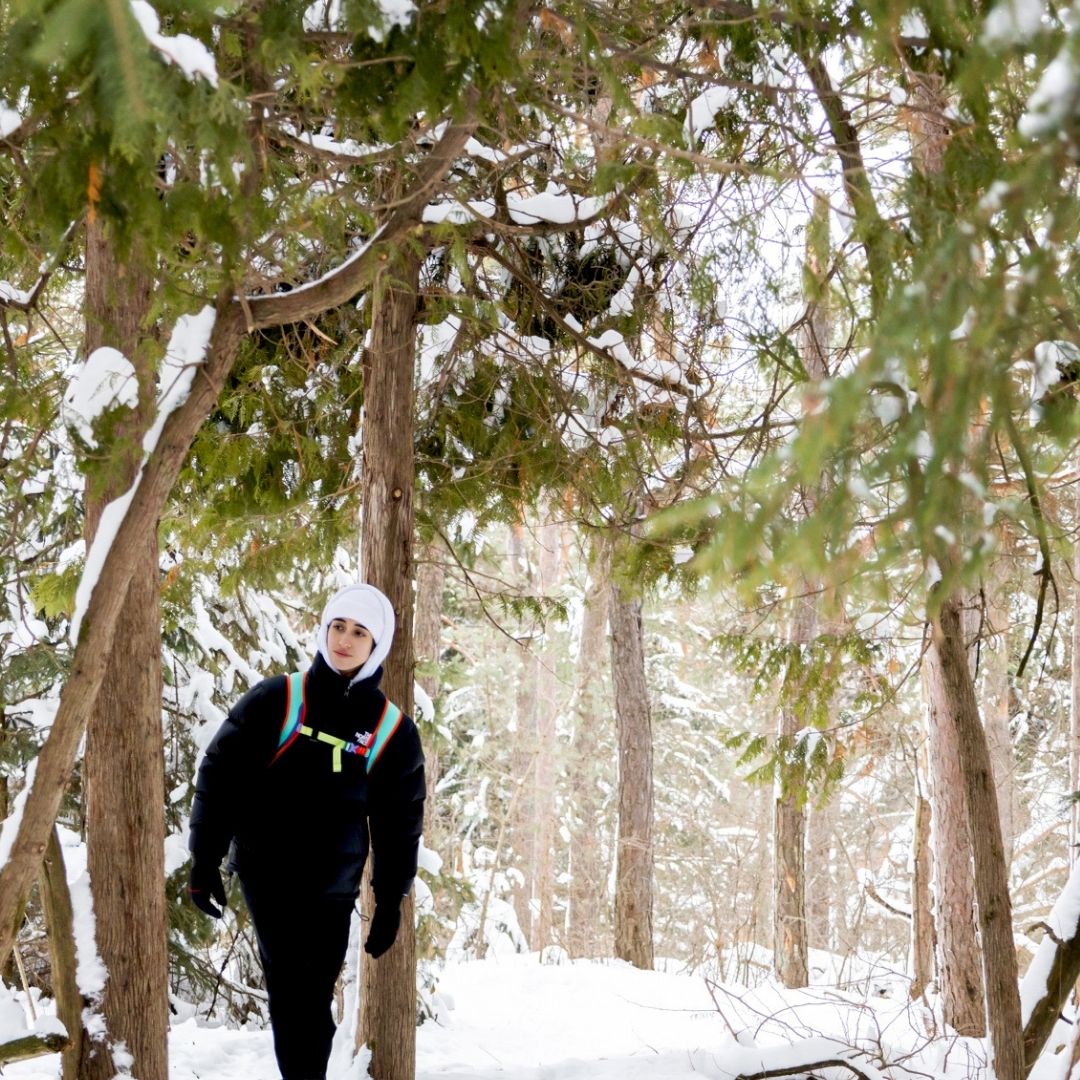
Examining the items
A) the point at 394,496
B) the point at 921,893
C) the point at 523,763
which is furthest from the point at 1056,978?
the point at 523,763

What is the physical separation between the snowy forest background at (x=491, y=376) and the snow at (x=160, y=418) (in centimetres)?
1

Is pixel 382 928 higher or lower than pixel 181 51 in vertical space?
lower

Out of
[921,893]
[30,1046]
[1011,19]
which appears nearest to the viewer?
[1011,19]

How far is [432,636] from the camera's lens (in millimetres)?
12242

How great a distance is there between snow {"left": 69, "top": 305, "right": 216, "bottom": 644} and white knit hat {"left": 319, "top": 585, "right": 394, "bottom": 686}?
114 cm

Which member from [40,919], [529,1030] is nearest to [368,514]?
[40,919]

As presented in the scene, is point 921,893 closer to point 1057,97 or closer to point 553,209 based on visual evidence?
point 553,209

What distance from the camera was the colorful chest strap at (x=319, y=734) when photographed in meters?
3.97

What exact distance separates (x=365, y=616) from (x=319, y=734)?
45 cm

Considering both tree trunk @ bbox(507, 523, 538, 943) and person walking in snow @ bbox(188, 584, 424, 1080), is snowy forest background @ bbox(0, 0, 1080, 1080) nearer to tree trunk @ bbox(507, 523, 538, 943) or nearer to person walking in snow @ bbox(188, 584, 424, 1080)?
person walking in snow @ bbox(188, 584, 424, 1080)

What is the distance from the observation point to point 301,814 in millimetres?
3961

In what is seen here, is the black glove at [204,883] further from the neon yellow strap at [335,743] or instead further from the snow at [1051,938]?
the snow at [1051,938]

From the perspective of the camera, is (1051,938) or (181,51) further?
(1051,938)

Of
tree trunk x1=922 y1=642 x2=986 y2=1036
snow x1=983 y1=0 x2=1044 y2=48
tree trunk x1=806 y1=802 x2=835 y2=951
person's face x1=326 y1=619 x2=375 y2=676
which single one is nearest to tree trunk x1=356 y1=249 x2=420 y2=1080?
person's face x1=326 y1=619 x2=375 y2=676
